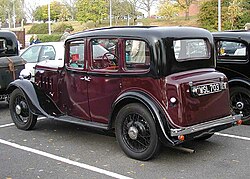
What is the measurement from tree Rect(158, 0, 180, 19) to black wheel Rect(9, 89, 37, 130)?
1551 inches

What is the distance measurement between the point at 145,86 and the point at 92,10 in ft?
145

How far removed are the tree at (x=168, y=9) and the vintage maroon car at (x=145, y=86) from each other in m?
40.0

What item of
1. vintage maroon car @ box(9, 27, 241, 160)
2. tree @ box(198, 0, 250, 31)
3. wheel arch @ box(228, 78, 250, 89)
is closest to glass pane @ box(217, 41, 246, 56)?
wheel arch @ box(228, 78, 250, 89)

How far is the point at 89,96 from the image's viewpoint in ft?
20.7

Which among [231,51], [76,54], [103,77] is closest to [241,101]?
[231,51]

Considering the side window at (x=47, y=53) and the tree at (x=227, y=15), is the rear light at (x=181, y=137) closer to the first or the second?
the side window at (x=47, y=53)

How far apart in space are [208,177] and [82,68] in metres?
2.67

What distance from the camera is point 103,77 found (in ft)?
20.0

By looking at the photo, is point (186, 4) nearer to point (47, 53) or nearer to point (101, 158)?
point (47, 53)

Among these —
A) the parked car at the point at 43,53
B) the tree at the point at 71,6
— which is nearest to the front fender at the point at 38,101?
the parked car at the point at 43,53

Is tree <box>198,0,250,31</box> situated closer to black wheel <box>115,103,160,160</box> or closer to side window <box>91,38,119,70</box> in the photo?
side window <box>91,38,119,70</box>

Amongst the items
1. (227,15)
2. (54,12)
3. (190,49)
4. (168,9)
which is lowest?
(190,49)

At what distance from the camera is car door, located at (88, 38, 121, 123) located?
5.97 meters

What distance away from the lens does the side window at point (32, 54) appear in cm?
1228
